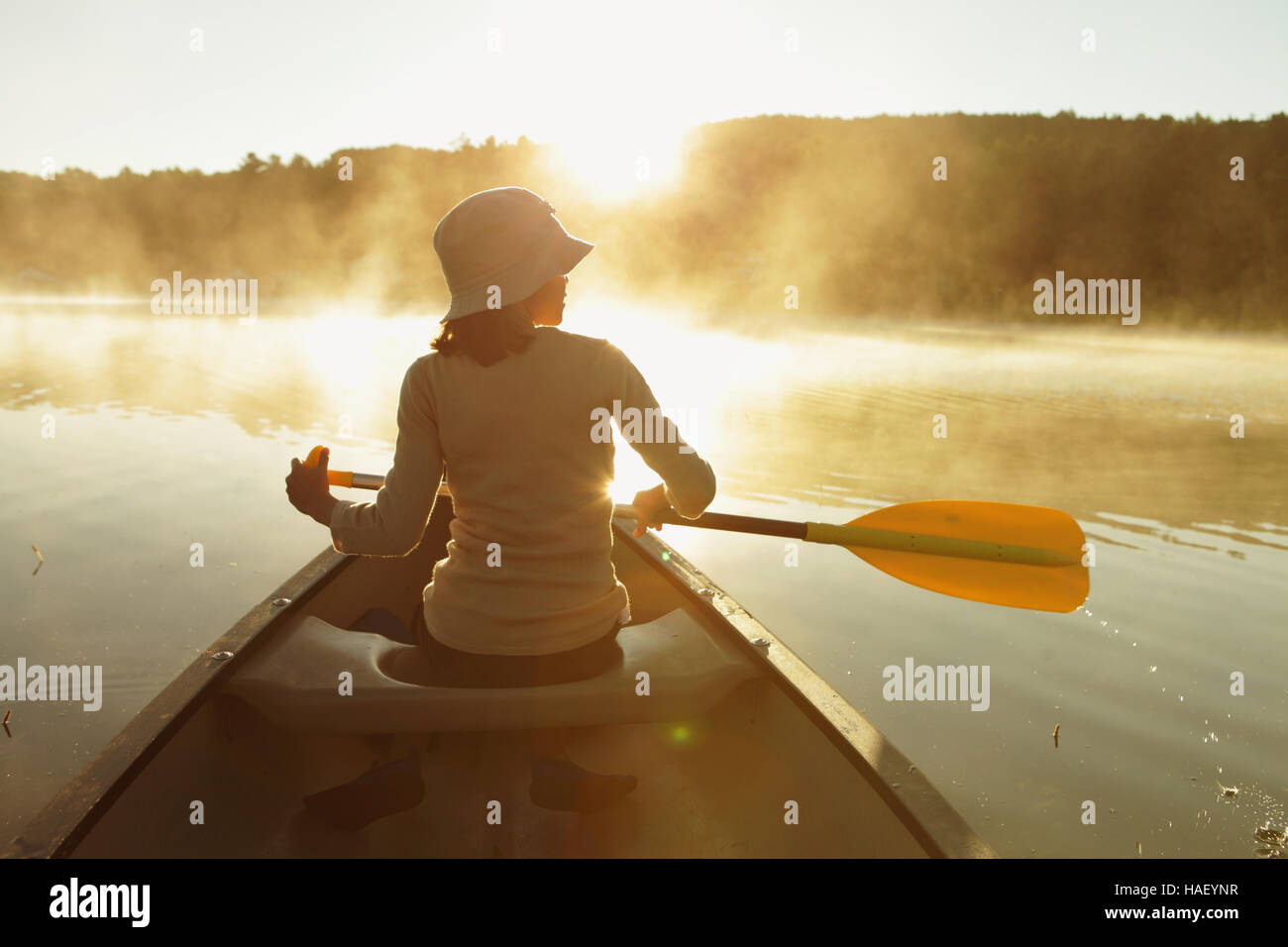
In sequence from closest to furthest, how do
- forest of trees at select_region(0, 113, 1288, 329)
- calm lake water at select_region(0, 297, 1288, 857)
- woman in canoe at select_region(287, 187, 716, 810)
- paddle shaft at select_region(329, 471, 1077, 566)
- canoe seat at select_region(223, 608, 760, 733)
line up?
woman in canoe at select_region(287, 187, 716, 810) < canoe seat at select_region(223, 608, 760, 733) < paddle shaft at select_region(329, 471, 1077, 566) < calm lake water at select_region(0, 297, 1288, 857) < forest of trees at select_region(0, 113, 1288, 329)

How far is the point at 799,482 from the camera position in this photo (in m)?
7.11

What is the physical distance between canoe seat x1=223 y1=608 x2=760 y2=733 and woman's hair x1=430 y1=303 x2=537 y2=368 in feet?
2.59

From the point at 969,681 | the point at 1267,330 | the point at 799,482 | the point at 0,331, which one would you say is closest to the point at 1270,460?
the point at 799,482

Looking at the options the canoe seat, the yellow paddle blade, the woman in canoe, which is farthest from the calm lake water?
the woman in canoe

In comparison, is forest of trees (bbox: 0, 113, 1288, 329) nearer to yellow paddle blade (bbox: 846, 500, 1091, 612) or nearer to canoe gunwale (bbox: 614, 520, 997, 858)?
yellow paddle blade (bbox: 846, 500, 1091, 612)

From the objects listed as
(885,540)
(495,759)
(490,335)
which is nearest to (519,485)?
(490,335)

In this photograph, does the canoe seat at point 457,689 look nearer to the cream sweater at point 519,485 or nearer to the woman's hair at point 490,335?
the cream sweater at point 519,485

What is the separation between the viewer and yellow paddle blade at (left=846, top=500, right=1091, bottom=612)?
3.02 m

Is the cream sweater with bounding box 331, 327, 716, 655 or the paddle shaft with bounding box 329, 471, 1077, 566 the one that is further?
the paddle shaft with bounding box 329, 471, 1077, 566

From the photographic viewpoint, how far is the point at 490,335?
5.53ft

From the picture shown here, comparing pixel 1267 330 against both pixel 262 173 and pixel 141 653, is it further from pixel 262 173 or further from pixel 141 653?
pixel 262 173

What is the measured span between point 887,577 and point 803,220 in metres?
39.7

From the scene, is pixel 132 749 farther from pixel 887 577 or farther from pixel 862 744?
pixel 887 577

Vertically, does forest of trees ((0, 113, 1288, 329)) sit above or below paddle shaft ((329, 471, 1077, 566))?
above
